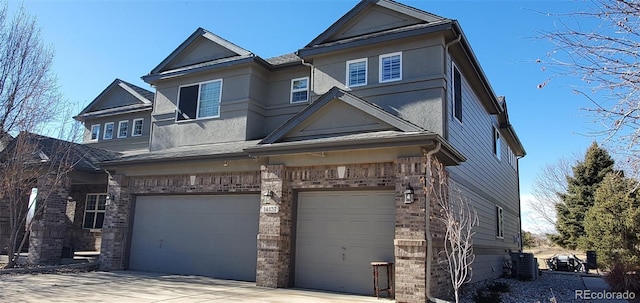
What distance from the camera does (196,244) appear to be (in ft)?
42.5

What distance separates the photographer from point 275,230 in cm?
1070

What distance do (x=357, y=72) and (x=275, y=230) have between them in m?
4.80

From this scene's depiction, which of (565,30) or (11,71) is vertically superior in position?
(11,71)

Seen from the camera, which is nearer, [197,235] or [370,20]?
[370,20]

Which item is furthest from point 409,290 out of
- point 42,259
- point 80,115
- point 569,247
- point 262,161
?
point 569,247

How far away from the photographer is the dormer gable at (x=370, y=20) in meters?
11.8

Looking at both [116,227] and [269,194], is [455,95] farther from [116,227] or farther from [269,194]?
[116,227]

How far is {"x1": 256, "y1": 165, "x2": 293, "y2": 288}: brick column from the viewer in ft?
34.7

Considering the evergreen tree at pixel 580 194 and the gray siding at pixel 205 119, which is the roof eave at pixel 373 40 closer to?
the gray siding at pixel 205 119

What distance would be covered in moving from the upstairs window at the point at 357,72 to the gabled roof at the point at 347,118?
141 centimetres

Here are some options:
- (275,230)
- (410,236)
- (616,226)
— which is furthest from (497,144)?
(275,230)

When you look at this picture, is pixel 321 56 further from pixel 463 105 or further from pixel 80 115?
pixel 80 115

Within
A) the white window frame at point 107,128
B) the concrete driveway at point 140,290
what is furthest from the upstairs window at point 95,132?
the concrete driveway at point 140,290

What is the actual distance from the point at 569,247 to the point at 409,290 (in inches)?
989
